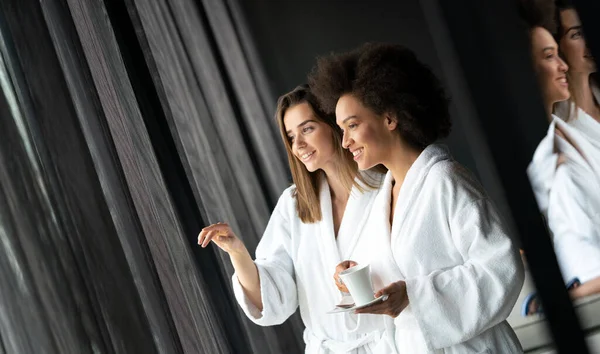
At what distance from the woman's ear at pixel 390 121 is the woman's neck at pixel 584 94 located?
1.27ft

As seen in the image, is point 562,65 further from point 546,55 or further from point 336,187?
point 336,187

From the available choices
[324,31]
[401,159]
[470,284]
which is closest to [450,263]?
[470,284]

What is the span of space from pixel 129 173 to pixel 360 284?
930 mm

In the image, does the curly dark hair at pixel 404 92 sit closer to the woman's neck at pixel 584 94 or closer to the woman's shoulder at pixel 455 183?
the woman's shoulder at pixel 455 183

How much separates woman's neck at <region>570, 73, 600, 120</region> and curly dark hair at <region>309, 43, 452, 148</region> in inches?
12.5

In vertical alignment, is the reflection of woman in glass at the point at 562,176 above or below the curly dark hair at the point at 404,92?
below

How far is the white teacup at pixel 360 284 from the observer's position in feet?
4.98

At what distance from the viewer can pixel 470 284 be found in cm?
147

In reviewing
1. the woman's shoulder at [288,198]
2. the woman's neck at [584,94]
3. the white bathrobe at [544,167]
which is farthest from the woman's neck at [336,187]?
the woman's neck at [584,94]

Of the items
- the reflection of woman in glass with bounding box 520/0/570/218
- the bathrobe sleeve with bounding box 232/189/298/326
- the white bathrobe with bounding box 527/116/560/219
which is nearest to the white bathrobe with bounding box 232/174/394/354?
the bathrobe sleeve with bounding box 232/189/298/326

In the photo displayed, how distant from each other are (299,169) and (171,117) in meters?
0.51

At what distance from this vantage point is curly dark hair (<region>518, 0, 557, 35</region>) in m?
A: 1.38

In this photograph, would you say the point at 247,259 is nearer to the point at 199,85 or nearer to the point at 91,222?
the point at 91,222

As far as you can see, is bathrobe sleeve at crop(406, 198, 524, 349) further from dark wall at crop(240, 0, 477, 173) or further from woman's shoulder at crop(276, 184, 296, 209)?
dark wall at crop(240, 0, 477, 173)
